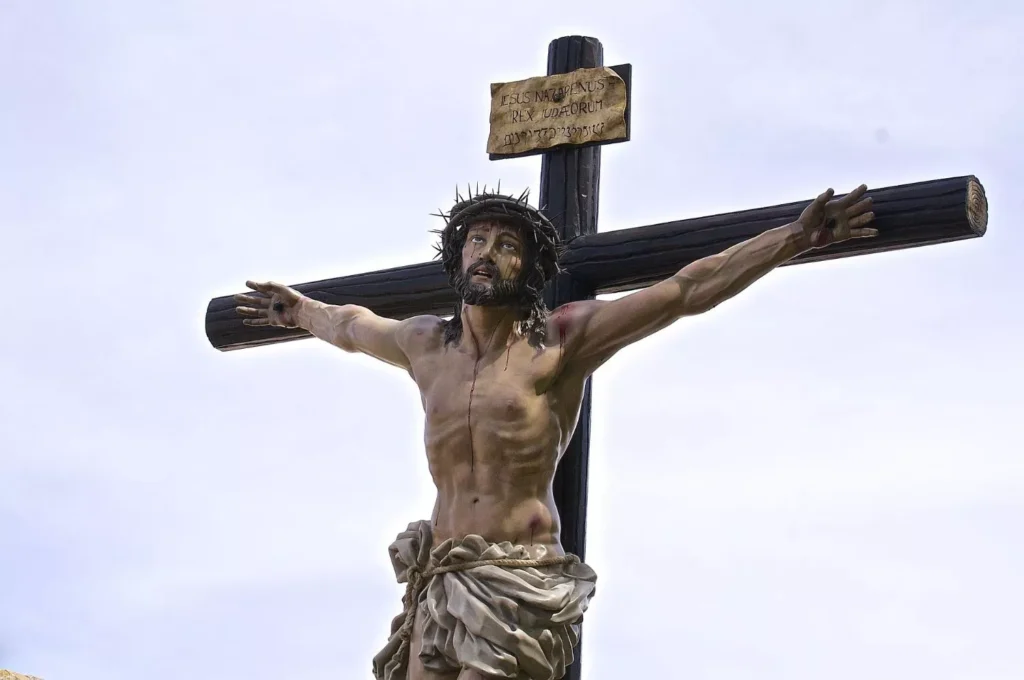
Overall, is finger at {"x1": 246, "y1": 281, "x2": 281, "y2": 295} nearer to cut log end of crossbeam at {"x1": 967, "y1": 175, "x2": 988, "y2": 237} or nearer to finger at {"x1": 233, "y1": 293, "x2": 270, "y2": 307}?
finger at {"x1": 233, "y1": 293, "x2": 270, "y2": 307}

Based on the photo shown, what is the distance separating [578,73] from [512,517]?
180 centimetres

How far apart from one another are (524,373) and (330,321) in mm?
950

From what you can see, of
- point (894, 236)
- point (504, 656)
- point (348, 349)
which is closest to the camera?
point (504, 656)

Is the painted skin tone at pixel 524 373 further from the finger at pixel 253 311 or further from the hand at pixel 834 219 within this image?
the finger at pixel 253 311

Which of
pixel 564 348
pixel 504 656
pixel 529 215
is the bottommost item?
pixel 504 656

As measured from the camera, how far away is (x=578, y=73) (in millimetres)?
6793

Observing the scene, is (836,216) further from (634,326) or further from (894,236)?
(634,326)

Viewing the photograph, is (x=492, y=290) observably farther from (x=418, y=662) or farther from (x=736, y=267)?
(x=418, y=662)

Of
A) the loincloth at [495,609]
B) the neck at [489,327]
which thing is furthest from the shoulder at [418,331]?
the loincloth at [495,609]

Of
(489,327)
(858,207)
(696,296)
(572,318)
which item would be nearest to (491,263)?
(489,327)

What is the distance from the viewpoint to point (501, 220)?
600 cm

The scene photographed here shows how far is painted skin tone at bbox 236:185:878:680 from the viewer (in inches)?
224

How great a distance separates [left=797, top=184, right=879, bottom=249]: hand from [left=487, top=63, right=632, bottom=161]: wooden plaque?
1157 mm

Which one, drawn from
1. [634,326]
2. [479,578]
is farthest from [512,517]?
[634,326]
